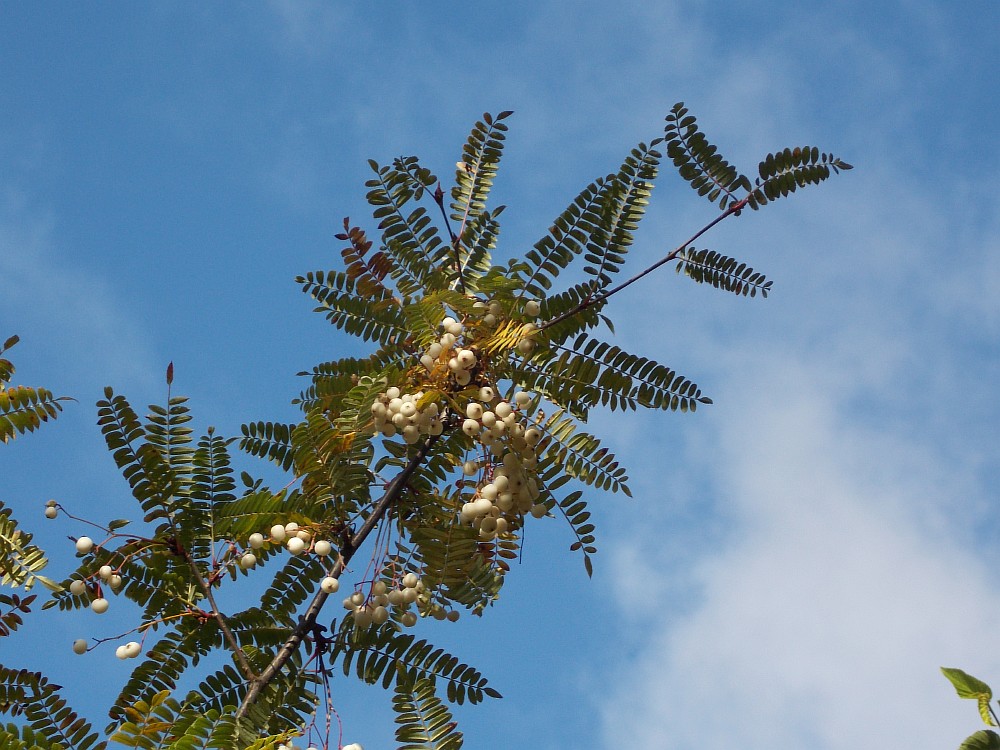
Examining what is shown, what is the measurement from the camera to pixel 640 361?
296 centimetres

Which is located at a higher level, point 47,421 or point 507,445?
point 47,421

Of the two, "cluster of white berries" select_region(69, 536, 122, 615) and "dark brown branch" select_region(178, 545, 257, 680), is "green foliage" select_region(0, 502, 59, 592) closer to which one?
"cluster of white berries" select_region(69, 536, 122, 615)

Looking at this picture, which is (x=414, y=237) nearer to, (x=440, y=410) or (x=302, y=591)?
(x=440, y=410)

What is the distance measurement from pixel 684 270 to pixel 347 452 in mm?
1137

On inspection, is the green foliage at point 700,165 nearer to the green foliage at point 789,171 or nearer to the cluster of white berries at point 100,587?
the green foliage at point 789,171

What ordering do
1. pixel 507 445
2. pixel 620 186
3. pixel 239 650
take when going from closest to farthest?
1. pixel 239 650
2. pixel 507 445
3. pixel 620 186

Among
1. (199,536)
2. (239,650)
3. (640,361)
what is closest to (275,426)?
(199,536)

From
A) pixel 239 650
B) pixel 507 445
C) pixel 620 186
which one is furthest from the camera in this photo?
pixel 620 186

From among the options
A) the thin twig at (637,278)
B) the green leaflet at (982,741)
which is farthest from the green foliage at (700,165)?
the green leaflet at (982,741)

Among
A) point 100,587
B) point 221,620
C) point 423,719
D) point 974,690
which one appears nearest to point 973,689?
point 974,690

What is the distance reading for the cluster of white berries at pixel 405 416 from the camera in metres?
2.71

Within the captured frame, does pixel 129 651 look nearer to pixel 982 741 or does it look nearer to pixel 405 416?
pixel 405 416

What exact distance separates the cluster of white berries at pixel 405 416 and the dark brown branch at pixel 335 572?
10 cm

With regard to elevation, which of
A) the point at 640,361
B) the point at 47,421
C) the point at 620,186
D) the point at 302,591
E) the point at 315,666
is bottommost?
the point at 315,666
